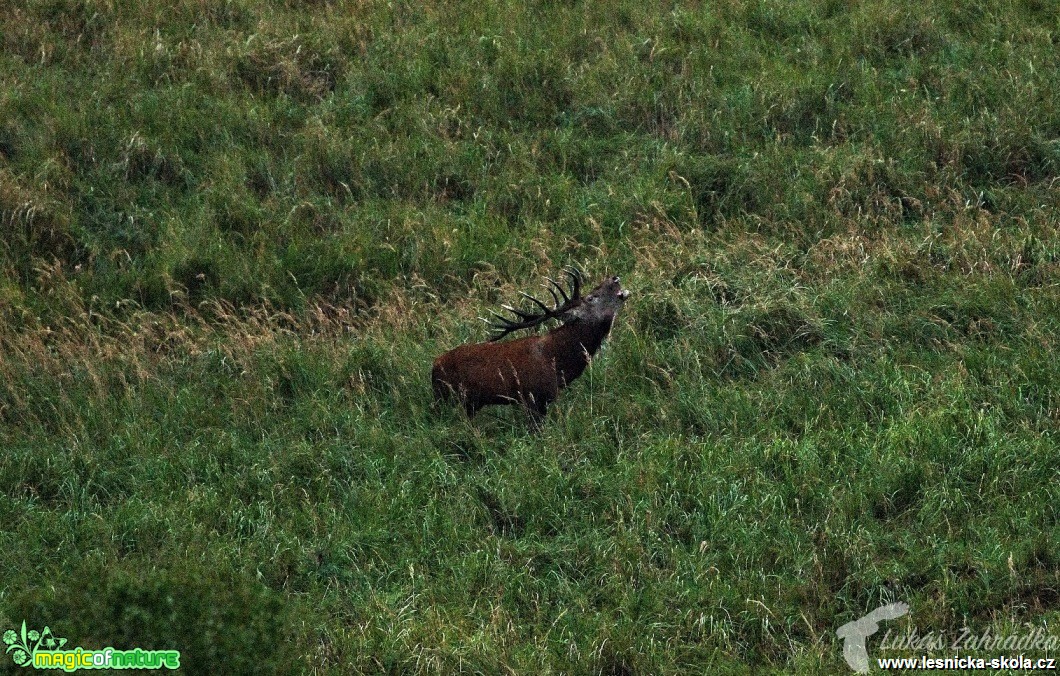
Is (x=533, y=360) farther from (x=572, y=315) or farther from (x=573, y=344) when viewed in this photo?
(x=572, y=315)

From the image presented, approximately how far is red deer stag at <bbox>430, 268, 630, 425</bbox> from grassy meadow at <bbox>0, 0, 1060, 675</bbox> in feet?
0.66

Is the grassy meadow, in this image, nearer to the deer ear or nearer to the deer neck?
the deer neck

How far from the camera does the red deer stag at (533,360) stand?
29.0 ft

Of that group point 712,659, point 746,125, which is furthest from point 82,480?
point 746,125

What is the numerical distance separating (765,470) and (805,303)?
7.18ft

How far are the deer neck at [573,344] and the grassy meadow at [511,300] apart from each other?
0.23 meters

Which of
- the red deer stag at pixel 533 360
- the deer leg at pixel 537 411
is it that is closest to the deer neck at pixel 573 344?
the red deer stag at pixel 533 360

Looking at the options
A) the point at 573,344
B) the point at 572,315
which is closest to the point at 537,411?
the point at 573,344

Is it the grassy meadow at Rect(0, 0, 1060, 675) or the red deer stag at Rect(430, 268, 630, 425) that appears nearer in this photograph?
the grassy meadow at Rect(0, 0, 1060, 675)

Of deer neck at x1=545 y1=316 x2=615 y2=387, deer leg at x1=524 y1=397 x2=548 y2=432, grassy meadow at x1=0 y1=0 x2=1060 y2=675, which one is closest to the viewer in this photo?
grassy meadow at x1=0 y1=0 x2=1060 y2=675

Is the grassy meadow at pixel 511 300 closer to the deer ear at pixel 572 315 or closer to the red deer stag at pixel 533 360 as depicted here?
the red deer stag at pixel 533 360

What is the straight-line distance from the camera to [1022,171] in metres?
12.1

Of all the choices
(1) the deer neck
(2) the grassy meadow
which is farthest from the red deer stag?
(2) the grassy meadow

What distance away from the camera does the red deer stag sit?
8.84 metres
